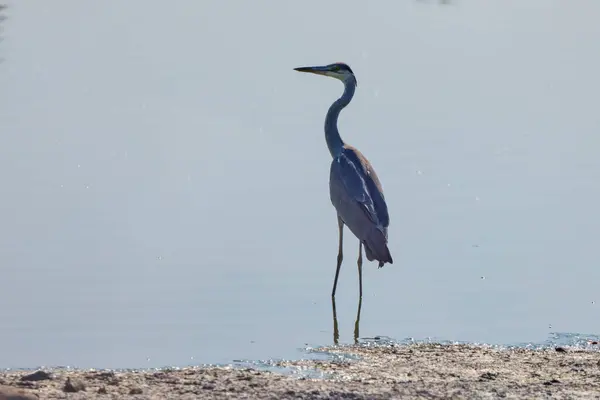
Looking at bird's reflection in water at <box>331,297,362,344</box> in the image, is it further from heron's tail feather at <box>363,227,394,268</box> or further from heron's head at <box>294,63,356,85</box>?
heron's head at <box>294,63,356,85</box>

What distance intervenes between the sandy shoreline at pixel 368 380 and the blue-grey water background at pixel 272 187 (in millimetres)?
861

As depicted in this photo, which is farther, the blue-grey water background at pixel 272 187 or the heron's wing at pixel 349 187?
the heron's wing at pixel 349 187

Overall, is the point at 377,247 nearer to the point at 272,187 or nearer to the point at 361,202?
the point at 361,202

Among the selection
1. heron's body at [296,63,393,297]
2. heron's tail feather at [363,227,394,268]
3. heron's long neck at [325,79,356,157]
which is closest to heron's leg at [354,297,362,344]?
heron's body at [296,63,393,297]

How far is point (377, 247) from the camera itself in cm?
1019

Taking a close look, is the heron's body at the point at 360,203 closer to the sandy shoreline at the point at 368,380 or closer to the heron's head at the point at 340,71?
the heron's head at the point at 340,71

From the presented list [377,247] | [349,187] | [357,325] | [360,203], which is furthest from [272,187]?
[357,325]

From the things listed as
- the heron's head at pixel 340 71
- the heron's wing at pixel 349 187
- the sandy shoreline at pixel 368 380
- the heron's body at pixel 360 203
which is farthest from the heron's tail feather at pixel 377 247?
the heron's head at pixel 340 71

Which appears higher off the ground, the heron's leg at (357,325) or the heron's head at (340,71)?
the heron's head at (340,71)

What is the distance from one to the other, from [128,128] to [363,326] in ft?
20.8

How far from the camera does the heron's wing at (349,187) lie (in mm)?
10734

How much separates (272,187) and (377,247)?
119 inches

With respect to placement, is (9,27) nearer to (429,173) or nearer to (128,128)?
(128,128)

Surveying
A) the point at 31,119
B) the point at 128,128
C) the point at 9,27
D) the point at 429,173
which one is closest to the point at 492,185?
the point at 429,173
